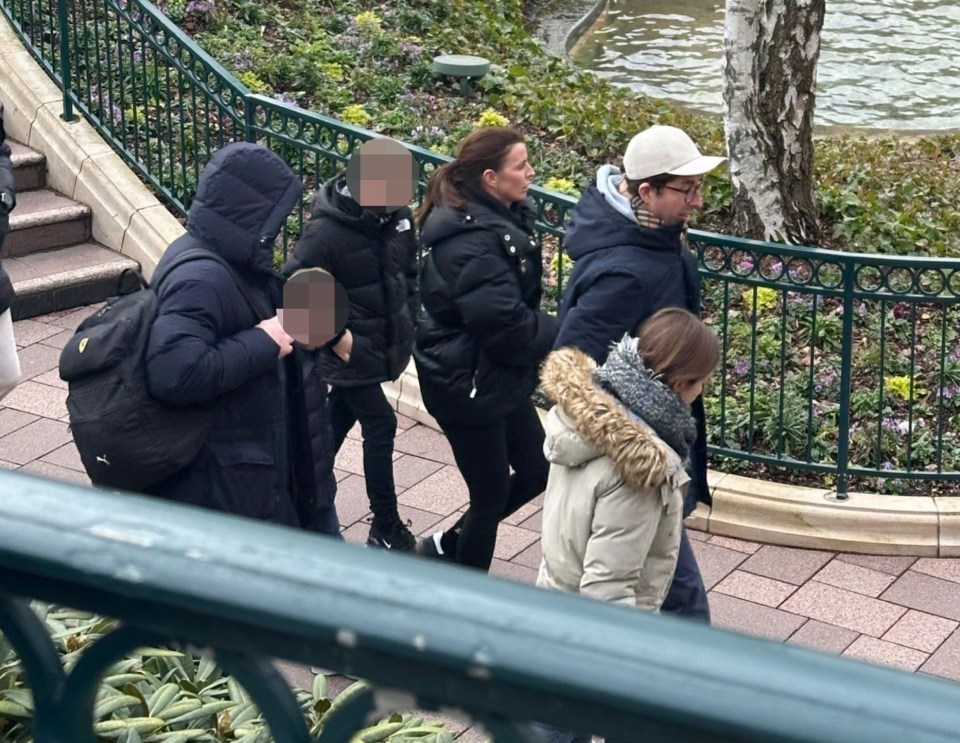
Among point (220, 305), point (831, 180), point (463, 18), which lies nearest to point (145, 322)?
point (220, 305)

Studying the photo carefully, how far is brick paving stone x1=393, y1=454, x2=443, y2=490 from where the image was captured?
250 inches

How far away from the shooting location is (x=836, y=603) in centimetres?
550

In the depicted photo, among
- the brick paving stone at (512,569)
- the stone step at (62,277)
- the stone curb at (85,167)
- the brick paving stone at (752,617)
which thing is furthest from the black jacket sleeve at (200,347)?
the stone curb at (85,167)

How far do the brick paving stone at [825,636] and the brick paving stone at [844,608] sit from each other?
40mm

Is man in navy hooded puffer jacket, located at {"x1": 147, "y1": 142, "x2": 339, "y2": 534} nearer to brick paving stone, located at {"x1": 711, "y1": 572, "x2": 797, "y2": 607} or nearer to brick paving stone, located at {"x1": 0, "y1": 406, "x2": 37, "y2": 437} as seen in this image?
brick paving stone, located at {"x1": 711, "y1": 572, "x2": 797, "y2": 607}

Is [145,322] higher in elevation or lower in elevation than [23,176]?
higher

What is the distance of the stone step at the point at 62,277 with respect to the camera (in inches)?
301

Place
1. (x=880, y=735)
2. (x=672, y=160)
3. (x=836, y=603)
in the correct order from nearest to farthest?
(x=880, y=735) → (x=672, y=160) → (x=836, y=603)

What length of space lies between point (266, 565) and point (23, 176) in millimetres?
7872

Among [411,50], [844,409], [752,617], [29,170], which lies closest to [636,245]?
[752,617]

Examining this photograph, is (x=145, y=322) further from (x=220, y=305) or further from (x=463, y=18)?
(x=463, y=18)

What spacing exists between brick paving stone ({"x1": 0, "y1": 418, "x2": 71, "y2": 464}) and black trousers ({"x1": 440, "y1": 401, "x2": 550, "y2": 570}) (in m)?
1.96

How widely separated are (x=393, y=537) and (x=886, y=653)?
1711mm

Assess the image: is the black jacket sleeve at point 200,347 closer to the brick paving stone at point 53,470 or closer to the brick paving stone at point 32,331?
the brick paving stone at point 53,470
